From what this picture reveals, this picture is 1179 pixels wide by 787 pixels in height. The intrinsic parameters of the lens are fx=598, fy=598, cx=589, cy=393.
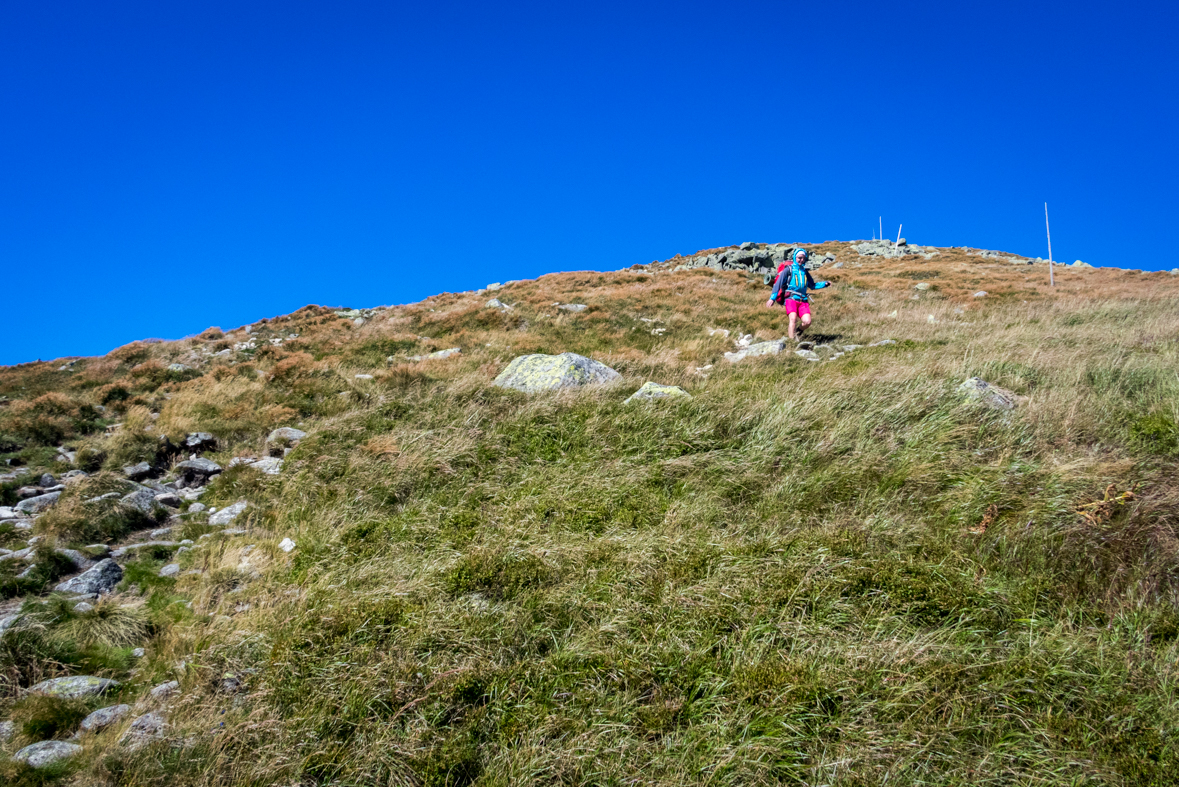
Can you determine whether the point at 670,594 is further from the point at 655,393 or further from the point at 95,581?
the point at 95,581

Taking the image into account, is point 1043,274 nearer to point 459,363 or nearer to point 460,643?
point 459,363

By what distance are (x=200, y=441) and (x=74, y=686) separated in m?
5.81

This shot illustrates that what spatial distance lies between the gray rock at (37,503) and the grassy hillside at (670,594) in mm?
571

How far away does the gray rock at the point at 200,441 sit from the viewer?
29.2 ft

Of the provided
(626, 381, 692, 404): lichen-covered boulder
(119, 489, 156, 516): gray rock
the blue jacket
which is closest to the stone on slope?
the blue jacket

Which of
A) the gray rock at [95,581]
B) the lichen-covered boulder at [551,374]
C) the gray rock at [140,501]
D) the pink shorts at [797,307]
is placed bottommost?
the gray rock at [95,581]

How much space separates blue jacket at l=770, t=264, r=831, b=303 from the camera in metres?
14.3

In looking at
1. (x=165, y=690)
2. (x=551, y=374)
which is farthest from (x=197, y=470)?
(x=551, y=374)

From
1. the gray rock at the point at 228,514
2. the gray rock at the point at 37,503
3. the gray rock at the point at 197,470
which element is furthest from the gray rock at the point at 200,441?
the gray rock at the point at 228,514

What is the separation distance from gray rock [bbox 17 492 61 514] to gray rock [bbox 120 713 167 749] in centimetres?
486

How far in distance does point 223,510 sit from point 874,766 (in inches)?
267

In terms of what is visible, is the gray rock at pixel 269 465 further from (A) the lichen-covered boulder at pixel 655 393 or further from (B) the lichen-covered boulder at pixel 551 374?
(A) the lichen-covered boulder at pixel 655 393

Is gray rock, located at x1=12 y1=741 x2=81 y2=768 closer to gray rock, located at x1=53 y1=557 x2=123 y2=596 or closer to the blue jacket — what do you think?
gray rock, located at x1=53 y1=557 x2=123 y2=596

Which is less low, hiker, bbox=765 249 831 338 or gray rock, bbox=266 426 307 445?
hiker, bbox=765 249 831 338
